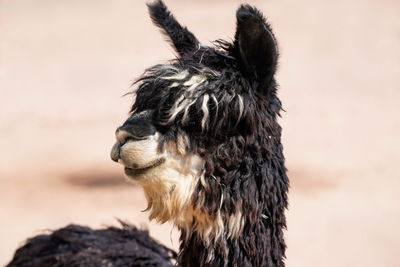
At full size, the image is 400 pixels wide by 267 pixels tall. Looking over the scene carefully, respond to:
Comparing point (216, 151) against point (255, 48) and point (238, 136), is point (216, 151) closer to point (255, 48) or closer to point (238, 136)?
point (238, 136)

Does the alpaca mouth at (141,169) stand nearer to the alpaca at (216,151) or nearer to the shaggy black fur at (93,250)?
the alpaca at (216,151)

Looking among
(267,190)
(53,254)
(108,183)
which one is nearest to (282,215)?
(267,190)

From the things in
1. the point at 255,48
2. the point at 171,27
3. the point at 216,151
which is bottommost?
the point at 216,151

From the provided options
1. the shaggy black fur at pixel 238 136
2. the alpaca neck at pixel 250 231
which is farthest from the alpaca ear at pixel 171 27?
the alpaca neck at pixel 250 231

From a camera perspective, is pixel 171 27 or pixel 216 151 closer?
pixel 216 151

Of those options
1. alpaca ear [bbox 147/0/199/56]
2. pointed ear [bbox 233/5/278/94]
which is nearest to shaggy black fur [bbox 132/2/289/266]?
pointed ear [bbox 233/5/278/94]

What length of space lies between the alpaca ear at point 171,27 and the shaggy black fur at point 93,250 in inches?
35.5

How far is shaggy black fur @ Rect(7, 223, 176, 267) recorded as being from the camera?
138 inches

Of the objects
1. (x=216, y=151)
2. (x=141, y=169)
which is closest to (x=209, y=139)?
(x=216, y=151)

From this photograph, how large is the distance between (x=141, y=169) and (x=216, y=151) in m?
0.29

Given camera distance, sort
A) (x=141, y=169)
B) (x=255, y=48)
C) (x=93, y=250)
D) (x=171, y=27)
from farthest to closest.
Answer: (x=171, y=27), (x=93, y=250), (x=255, y=48), (x=141, y=169)

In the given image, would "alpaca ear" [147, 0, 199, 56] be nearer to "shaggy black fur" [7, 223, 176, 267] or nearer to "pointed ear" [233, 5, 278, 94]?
"pointed ear" [233, 5, 278, 94]

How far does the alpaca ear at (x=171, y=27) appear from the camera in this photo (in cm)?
361

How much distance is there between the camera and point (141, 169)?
115 inches
